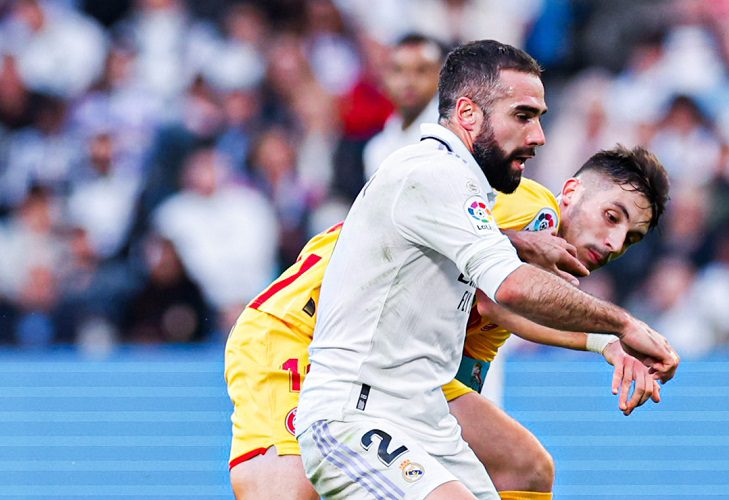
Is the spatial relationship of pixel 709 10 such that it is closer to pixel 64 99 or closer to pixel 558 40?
pixel 558 40

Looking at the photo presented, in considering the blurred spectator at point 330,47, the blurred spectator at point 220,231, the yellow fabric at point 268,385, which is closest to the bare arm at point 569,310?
the yellow fabric at point 268,385

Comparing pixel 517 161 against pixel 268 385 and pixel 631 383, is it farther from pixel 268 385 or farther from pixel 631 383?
pixel 268 385

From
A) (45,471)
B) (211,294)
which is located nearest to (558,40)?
(211,294)

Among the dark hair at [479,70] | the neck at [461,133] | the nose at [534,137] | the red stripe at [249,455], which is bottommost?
the red stripe at [249,455]

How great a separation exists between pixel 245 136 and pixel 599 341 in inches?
233

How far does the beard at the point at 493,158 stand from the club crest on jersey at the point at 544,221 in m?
0.53

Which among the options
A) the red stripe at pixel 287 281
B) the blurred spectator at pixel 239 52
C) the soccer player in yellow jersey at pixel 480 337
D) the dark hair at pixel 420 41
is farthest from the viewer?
the blurred spectator at pixel 239 52

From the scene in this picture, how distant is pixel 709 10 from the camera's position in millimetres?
10703

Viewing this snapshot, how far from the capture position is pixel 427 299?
4.34 meters

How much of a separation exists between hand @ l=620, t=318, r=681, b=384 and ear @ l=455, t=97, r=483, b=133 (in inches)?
32.3

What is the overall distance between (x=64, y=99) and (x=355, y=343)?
702 centimetres

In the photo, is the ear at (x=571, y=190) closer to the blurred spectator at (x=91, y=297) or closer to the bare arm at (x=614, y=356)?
the bare arm at (x=614, y=356)

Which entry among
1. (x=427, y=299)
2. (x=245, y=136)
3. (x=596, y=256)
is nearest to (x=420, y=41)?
(x=596, y=256)

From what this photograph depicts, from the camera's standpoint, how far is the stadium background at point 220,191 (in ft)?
26.7
